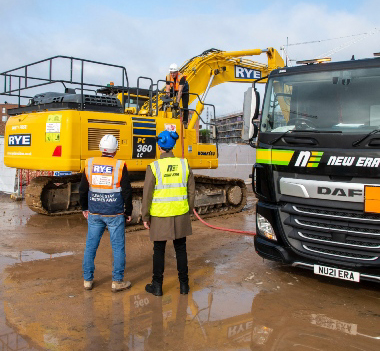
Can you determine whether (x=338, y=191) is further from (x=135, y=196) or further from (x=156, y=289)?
(x=135, y=196)

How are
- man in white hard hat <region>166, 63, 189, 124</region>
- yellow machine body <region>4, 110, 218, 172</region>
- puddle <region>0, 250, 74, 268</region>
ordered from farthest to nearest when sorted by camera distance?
1. man in white hard hat <region>166, 63, 189, 124</region>
2. yellow machine body <region>4, 110, 218, 172</region>
3. puddle <region>0, 250, 74, 268</region>

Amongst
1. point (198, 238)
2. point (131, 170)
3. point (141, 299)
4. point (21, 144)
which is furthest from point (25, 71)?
point (141, 299)

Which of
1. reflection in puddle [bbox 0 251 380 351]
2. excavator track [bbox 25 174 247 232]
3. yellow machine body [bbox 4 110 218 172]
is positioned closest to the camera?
reflection in puddle [bbox 0 251 380 351]

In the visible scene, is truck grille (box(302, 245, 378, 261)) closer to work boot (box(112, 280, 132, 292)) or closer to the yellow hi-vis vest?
the yellow hi-vis vest

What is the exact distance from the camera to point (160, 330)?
3910 mm

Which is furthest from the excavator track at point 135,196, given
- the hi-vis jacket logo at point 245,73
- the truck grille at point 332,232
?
the truck grille at point 332,232

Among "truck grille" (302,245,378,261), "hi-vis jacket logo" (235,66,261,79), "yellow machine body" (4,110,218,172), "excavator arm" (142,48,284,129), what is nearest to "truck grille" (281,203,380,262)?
"truck grille" (302,245,378,261)

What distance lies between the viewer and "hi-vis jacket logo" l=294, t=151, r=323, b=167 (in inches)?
187

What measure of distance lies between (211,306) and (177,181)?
146 cm

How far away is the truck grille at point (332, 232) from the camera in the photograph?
14.5 feet

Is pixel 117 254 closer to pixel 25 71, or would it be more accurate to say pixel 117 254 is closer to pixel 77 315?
pixel 77 315

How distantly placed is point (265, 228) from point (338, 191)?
1.09 metres

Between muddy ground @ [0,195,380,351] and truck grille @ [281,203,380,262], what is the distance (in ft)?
1.96

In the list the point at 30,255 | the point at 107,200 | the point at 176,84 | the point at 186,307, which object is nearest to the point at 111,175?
the point at 107,200
